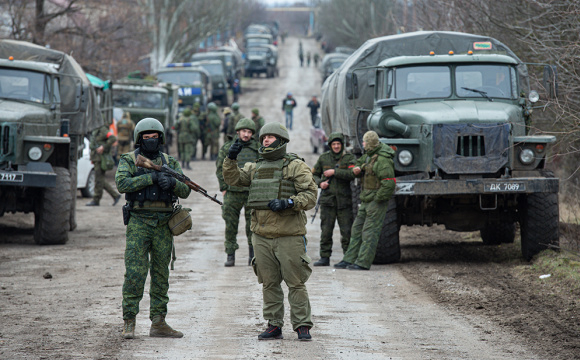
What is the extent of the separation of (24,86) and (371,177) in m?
5.94

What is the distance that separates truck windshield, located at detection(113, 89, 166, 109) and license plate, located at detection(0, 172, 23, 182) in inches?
631

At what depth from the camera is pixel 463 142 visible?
34.9ft

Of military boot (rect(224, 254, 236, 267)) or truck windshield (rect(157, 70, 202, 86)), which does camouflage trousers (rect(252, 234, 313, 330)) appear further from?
truck windshield (rect(157, 70, 202, 86))

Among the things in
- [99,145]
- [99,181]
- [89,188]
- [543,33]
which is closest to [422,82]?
[543,33]

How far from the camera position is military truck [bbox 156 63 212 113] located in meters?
34.9

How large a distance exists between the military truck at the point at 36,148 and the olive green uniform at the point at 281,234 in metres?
5.91

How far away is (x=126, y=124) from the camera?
22.5 metres

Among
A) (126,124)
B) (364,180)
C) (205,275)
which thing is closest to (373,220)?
(364,180)

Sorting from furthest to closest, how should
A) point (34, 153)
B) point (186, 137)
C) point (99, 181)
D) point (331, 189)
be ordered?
1. point (186, 137)
2. point (99, 181)
3. point (34, 153)
4. point (331, 189)

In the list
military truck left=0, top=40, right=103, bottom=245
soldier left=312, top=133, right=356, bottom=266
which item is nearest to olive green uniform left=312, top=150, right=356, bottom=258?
soldier left=312, top=133, right=356, bottom=266

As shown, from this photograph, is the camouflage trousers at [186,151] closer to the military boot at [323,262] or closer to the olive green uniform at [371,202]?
the military boot at [323,262]

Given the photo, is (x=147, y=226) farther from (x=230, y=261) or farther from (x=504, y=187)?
(x=504, y=187)

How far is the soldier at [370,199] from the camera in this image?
1038cm

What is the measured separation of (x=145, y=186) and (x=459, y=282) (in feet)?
14.3
